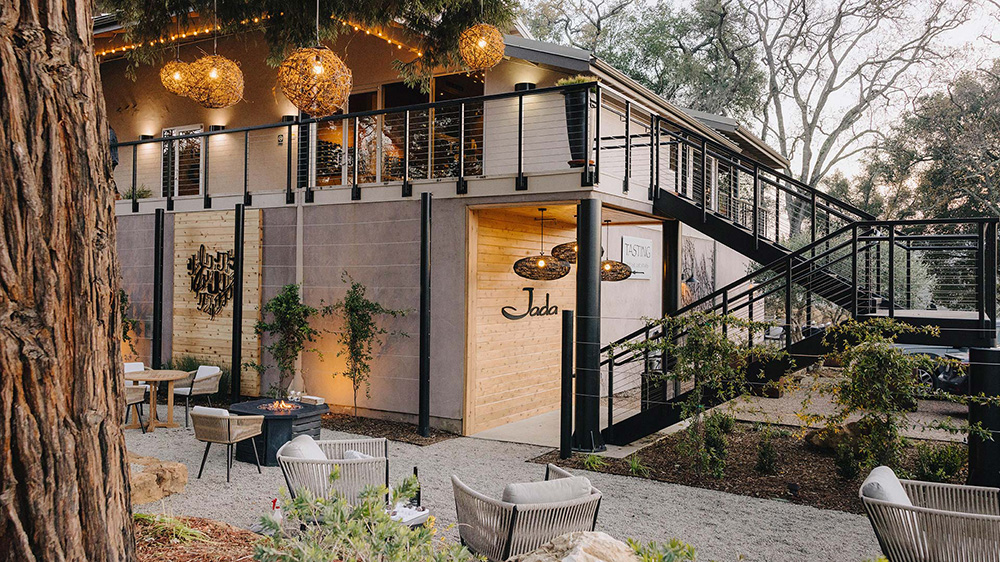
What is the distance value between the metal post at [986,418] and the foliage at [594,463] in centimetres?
355

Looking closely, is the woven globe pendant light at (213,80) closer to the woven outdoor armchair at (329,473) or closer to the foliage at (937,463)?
the woven outdoor armchair at (329,473)

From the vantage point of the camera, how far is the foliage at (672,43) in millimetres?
26469

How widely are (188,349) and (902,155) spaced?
23007mm

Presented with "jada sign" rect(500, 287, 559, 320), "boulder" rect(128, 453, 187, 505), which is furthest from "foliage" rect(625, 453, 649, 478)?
"boulder" rect(128, 453, 187, 505)

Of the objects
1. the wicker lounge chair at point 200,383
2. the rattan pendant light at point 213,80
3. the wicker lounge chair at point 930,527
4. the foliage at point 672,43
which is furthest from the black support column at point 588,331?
the foliage at point 672,43

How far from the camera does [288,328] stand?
35.2 ft

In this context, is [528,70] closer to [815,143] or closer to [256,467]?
[256,467]

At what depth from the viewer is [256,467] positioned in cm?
787

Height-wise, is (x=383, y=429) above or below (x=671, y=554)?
below

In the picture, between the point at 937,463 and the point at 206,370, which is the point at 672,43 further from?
the point at 937,463

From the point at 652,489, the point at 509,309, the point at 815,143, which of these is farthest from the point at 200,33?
the point at 815,143

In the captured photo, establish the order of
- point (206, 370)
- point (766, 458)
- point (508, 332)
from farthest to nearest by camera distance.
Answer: point (206, 370) < point (508, 332) < point (766, 458)

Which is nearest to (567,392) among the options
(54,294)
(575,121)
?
(575,121)

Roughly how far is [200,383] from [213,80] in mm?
5460
